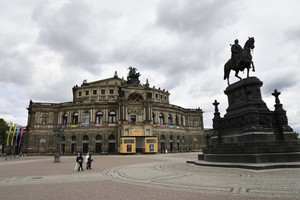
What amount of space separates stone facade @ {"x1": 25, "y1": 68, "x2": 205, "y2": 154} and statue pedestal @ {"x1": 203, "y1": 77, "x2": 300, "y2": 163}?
35.7 metres

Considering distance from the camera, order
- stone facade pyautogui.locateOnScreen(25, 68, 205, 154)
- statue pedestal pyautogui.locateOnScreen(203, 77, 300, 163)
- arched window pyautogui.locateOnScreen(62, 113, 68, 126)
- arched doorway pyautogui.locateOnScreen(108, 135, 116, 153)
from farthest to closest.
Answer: arched window pyautogui.locateOnScreen(62, 113, 68, 126) → arched doorway pyautogui.locateOnScreen(108, 135, 116, 153) → stone facade pyautogui.locateOnScreen(25, 68, 205, 154) → statue pedestal pyautogui.locateOnScreen(203, 77, 300, 163)

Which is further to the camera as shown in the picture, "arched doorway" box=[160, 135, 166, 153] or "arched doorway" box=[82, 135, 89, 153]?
"arched doorway" box=[160, 135, 166, 153]

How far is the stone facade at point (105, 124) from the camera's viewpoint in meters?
53.3

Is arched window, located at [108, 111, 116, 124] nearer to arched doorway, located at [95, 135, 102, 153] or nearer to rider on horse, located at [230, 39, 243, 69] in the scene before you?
arched doorway, located at [95, 135, 102, 153]

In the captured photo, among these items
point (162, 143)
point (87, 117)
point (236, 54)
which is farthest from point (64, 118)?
point (236, 54)

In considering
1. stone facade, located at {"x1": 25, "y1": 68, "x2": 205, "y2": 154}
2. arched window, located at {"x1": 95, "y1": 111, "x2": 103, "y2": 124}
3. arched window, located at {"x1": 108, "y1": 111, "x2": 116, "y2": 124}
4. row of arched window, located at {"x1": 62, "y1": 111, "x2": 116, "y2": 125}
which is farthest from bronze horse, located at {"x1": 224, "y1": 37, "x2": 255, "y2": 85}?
arched window, located at {"x1": 95, "y1": 111, "x2": 103, "y2": 124}

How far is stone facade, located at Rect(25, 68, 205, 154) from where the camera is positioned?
53312 mm

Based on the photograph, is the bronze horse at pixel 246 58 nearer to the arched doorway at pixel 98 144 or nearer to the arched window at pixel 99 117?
the arched doorway at pixel 98 144

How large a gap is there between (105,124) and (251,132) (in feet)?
149

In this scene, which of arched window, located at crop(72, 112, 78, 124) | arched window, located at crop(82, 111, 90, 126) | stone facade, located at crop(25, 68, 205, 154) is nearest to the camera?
stone facade, located at crop(25, 68, 205, 154)

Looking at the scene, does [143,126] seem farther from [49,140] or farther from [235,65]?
[235,65]

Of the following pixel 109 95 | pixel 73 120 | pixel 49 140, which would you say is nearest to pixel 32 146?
pixel 49 140

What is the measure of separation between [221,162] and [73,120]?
163 ft

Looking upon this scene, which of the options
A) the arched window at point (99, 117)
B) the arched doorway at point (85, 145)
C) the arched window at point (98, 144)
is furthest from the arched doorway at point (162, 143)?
the arched doorway at point (85, 145)
